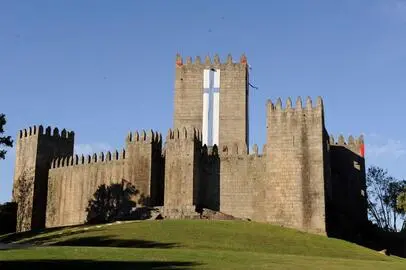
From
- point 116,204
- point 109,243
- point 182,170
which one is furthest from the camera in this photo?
Result: point 116,204

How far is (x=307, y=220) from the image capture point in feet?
153

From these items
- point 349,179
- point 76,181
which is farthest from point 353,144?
point 76,181

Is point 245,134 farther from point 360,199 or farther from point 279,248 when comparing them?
point 279,248

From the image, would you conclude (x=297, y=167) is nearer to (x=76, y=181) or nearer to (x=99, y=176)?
(x=99, y=176)

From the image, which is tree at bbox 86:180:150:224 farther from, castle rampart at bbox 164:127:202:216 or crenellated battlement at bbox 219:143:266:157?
crenellated battlement at bbox 219:143:266:157

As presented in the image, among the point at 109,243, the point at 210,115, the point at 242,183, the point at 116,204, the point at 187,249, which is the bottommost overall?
the point at 187,249

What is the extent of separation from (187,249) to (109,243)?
227 inches

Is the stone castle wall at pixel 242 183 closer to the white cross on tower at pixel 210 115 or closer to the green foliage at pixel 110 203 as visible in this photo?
the green foliage at pixel 110 203

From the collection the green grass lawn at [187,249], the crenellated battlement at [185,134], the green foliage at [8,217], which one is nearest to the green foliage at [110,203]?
the crenellated battlement at [185,134]

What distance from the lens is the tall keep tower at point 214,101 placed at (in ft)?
206

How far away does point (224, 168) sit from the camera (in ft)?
168

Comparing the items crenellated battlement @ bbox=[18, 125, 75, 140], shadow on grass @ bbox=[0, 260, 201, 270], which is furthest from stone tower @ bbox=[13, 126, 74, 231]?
shadow on grass @ bbox=[0, 260, 201, 270]

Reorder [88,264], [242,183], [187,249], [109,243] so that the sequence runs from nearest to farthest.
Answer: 1. [88,264]
2. [187,249]
3. [109,243]
4. [242,183]

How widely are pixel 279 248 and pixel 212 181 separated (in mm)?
14485
